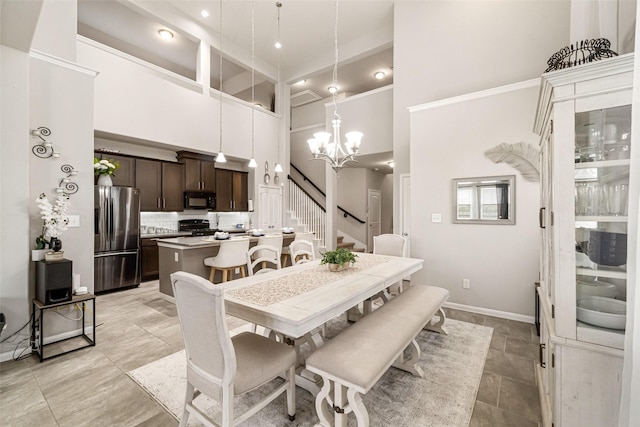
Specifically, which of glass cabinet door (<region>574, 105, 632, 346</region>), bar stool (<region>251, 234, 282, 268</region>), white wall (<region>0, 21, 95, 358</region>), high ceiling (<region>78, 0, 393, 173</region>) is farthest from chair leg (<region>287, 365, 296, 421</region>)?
high ceiling (<region>78, 0, 393, 173</region>)

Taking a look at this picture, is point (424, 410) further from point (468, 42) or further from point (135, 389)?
point (468, 42)

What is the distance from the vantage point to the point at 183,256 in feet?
12.9

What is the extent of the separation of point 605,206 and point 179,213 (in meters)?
6.76

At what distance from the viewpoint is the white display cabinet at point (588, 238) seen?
121 cm

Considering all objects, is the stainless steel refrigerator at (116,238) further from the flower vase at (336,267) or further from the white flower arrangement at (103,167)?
the flower vase at (336,267)

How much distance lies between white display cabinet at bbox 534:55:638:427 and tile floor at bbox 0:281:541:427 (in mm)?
721

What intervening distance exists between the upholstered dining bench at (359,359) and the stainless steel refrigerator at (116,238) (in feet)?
14.7

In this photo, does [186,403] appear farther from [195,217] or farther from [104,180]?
[195,217]

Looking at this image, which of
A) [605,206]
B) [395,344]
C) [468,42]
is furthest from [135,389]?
[468,42]

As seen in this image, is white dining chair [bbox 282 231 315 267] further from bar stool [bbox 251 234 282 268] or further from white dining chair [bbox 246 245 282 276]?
white dining chair [bbox 246 245 282 276]

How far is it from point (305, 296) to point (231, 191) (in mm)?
5567

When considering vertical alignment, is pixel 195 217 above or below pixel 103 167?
below

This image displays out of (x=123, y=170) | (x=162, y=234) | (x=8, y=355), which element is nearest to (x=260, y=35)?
(x=123, y=170)

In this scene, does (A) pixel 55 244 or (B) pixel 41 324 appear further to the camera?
(A) pixel 55 244
